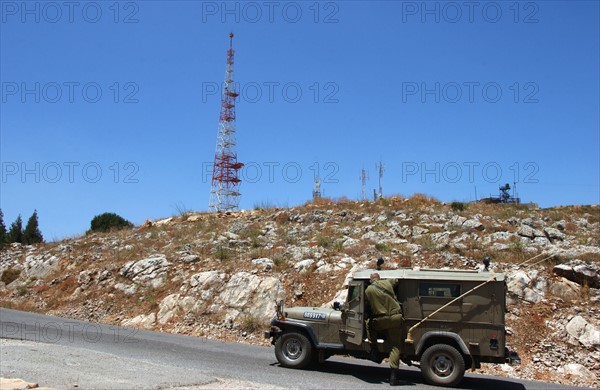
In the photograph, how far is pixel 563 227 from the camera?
22500 millimetres

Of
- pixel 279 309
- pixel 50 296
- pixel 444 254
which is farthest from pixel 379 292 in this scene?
pixel 50 296

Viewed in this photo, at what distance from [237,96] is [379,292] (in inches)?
1335

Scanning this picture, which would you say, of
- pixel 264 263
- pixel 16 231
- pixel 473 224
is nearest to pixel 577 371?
pixel 473 224

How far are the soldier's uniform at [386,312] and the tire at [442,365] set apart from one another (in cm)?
62

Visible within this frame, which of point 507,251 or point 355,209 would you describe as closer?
point 507,251

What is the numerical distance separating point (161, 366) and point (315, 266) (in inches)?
413

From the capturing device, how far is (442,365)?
992 cm

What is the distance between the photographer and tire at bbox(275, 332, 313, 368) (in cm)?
1081

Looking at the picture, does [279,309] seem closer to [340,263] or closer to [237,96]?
[340,263]

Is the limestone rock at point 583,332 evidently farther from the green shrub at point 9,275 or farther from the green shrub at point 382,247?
the green shrub at point 9,275

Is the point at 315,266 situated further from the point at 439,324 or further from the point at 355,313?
the point at 439,324

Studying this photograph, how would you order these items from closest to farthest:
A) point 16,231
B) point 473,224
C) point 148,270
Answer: point 148,270 → point 473,224 → point 16,231

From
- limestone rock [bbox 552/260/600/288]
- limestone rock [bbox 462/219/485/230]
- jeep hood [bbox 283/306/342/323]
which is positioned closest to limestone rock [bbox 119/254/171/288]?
jeep hood [bbox 283/306/342/323]

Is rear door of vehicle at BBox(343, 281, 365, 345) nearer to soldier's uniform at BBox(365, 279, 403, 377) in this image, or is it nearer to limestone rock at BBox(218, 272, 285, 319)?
soldier's uniform at BBox(365, 279, 403, 377)
